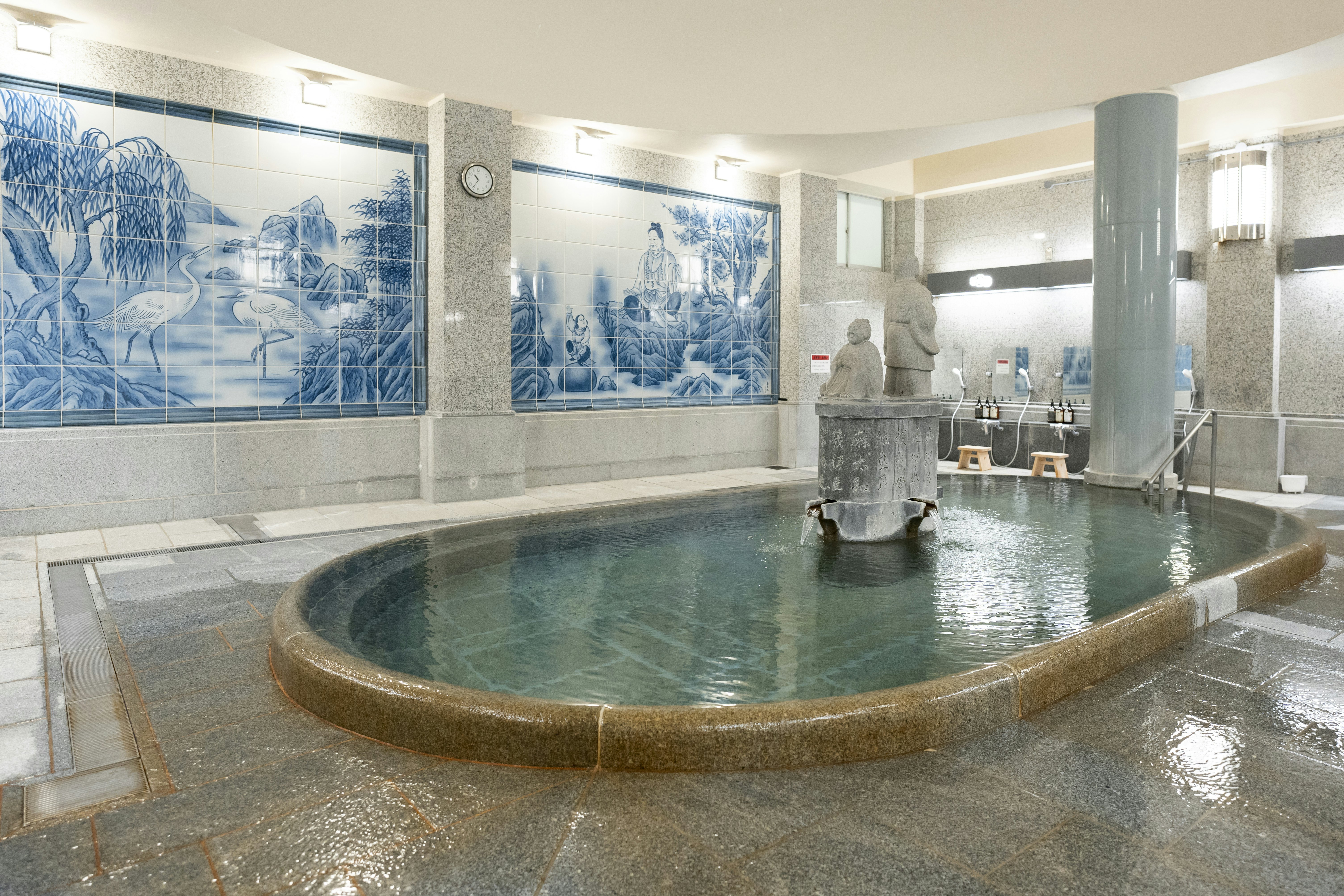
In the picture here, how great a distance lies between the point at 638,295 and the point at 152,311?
5.72 metres

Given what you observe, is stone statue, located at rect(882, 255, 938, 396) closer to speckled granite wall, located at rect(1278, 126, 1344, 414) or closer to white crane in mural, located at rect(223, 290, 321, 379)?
white crane in mural, located at rect(223, 290, 321, 379)

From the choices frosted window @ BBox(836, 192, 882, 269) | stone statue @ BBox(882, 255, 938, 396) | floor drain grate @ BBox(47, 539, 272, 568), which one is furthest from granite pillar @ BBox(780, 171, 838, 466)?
floor drain grate @ BBox(47, 539, 272, 568)

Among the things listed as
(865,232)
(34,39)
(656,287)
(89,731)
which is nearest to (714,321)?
(656,287)

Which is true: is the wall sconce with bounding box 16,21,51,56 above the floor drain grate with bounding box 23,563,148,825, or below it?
above

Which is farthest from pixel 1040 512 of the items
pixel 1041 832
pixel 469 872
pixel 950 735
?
pixel 469 872

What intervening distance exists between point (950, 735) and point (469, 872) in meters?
1.79

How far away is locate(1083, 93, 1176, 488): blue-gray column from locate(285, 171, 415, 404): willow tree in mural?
25.4ft

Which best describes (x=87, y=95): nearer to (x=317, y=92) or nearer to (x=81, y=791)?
(x=317, y=92)

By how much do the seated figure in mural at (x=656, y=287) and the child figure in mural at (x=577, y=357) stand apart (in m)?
0.78

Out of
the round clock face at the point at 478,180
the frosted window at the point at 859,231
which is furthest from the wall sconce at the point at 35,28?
the frosted window at the point at 859,231

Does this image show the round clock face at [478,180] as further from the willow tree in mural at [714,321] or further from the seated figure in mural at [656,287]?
the seated figure in mural at [656,287]

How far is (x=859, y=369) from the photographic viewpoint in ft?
22.7

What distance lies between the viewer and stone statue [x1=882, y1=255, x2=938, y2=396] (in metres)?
7.15

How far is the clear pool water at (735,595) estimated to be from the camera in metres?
3.92
